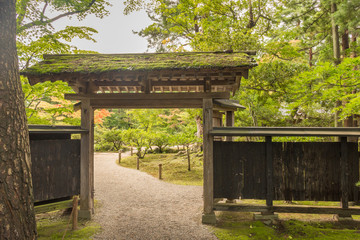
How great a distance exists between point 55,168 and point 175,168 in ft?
29.1

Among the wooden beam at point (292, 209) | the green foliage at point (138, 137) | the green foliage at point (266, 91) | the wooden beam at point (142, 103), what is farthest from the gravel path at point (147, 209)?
the green foliage at point (266, 91)

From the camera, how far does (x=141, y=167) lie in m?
15.2

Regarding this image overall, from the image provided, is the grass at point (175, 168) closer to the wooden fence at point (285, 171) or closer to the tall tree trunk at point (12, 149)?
the wooden fence at point (285, 171)

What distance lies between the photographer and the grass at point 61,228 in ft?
17.7

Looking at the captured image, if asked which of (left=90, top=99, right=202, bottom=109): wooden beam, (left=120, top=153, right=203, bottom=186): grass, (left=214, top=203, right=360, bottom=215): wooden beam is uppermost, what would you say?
(left=90, top=99, right=202, bottom=109): wooden beam

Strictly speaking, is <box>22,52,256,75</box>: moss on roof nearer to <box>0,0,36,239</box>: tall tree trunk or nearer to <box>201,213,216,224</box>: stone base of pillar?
<box>0,0,36,239</box>: tall tree trunk

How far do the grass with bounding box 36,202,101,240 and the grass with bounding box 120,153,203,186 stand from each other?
19.1 ft

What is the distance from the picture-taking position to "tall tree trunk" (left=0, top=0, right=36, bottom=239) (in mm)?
2479

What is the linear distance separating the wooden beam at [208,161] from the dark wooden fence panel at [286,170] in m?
0.28

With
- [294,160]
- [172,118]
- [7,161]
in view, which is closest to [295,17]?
[294,160]

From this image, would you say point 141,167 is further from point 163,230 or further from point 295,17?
point 295,17

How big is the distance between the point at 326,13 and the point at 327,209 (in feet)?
37.7

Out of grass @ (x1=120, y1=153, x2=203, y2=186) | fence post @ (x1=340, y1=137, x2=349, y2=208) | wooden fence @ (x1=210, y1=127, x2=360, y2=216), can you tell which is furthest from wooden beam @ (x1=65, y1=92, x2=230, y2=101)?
grass @ (x1=120, y1=153, x2=203, y2=186)

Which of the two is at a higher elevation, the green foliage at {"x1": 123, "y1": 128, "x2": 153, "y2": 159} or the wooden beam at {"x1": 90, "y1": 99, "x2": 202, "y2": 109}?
the wooden beam at {"x1": 90, "y1": 99, "x2": 202, "y2": 109}
